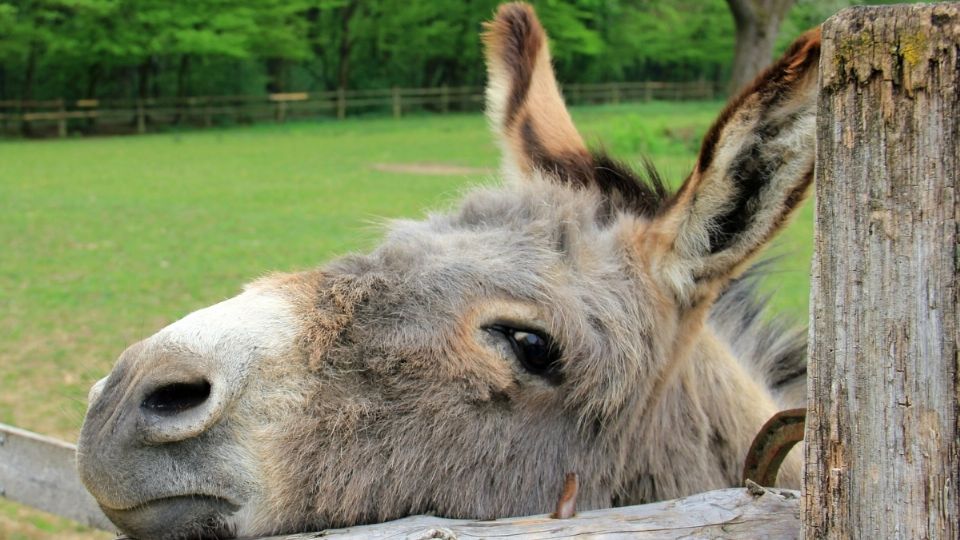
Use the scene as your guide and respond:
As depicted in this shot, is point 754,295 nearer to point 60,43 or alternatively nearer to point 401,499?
point 401,499

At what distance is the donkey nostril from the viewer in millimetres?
2213

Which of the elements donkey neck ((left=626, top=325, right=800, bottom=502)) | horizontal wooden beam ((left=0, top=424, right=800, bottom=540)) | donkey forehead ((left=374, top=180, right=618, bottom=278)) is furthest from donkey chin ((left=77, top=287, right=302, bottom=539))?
donkey neck ((left=626, top=325, right=800, bottom=502))

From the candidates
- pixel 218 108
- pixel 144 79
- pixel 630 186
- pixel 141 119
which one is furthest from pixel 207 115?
pixel 630 186

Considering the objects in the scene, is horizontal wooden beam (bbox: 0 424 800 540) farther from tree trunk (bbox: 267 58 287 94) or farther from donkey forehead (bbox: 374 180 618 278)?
tree trunk (bbox: 267 58 287 94)

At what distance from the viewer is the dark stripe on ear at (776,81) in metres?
2.20

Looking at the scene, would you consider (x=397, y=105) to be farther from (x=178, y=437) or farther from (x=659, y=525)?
(x=659, y=525)

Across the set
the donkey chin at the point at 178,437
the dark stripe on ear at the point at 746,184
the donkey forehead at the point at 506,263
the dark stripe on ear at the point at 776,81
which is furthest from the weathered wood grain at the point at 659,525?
the dark stripe on ear at the point at 776,81

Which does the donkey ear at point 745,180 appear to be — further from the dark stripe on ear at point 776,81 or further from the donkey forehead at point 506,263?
the donkey forehead at point 506,263

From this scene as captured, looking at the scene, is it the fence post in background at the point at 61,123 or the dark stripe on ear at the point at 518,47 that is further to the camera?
the fence post in background at the point at 61,123

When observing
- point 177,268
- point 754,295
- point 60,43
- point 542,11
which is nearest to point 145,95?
point 60,43

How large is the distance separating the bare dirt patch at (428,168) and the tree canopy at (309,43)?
17535mm

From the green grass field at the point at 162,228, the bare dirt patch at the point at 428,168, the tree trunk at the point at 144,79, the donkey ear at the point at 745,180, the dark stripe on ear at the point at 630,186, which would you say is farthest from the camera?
the tree trunk at the point at 144,79

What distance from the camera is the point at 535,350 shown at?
101 inches

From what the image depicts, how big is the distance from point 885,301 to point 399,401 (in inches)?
50.7
